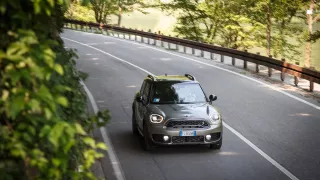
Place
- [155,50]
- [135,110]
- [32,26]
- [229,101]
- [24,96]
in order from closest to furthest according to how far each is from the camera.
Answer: [24,96], [32,26], [135,110], [229,101], [155,50]

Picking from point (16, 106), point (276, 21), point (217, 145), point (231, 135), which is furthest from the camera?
point (276, 21)

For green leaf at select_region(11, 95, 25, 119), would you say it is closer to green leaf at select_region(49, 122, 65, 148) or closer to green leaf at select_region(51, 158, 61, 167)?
green leaf at select_region(49, 122, 65, 148)

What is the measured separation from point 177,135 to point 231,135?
236 centimetres

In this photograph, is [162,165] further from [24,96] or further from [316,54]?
[316,54]

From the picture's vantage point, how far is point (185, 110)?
1163cm

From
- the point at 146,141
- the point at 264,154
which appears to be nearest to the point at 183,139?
the point at 146,141

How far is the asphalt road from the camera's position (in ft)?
33.6

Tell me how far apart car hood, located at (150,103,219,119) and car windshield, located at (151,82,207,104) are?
0.25 meters

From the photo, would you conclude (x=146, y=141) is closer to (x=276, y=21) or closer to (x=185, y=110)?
(x=185, y=110)

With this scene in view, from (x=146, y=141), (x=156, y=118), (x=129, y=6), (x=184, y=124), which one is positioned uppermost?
(x=129, y=6)

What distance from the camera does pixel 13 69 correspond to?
3502 millimetres

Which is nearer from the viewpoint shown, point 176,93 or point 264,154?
point 264,154

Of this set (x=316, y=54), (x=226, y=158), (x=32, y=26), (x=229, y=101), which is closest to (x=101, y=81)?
(x=229, y=101)

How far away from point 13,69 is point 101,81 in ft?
60.9
